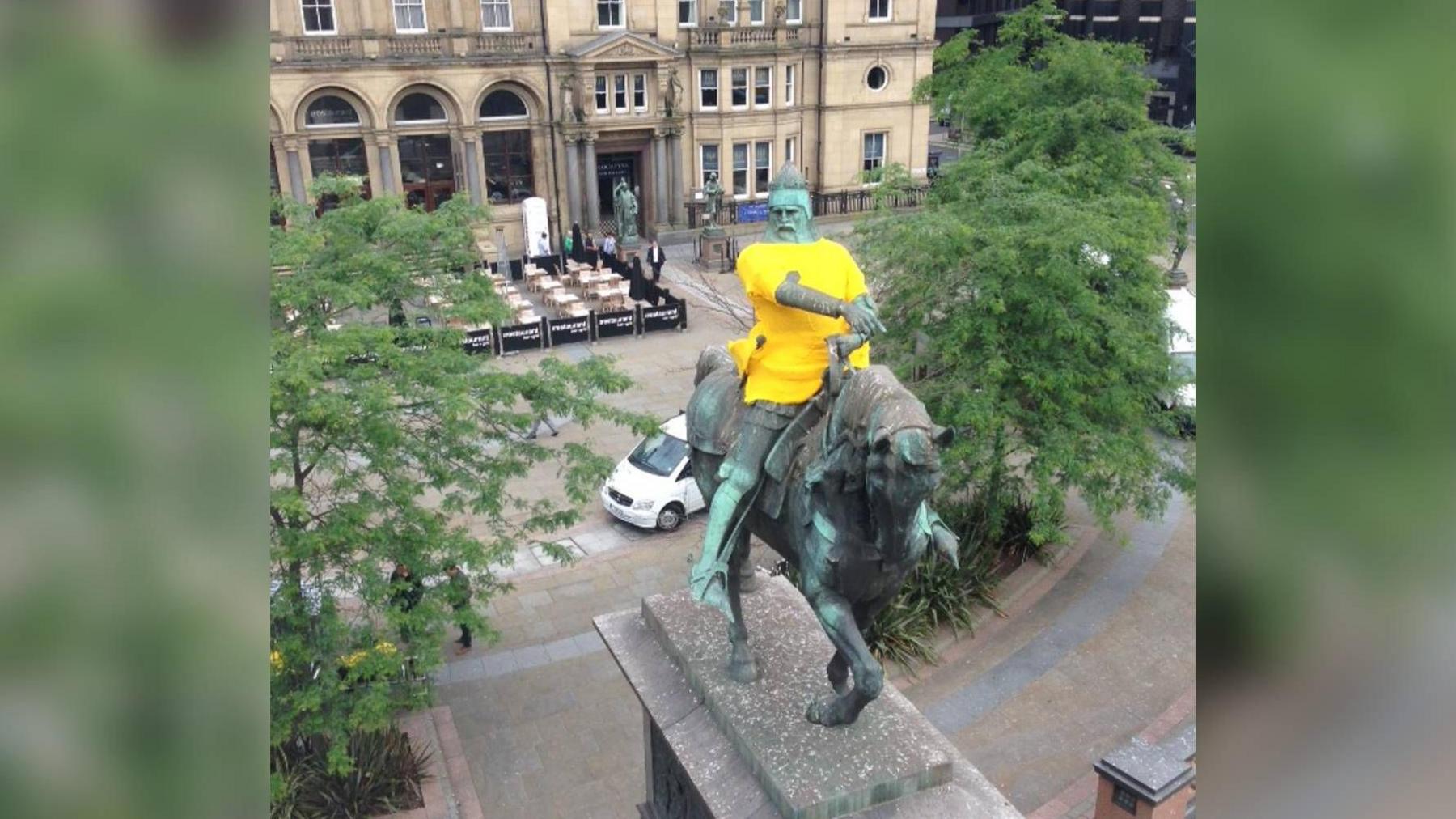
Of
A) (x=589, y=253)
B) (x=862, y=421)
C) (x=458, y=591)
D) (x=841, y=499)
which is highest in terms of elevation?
(x=862, y=421)

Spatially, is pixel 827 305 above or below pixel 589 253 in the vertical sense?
above

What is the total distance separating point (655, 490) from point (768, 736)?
30.2ft

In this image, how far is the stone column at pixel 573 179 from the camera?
33719 millimetres

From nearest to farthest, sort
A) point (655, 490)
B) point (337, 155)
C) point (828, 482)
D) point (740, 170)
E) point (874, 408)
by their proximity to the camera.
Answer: point (874, 408) → point (828, 482) → point (655, 490) → point (337, 155) → point (740, 170)

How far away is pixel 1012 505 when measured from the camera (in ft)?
48.2

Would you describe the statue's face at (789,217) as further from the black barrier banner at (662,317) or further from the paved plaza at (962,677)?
the black barrier banner at (662,317)

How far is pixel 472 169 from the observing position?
108ft

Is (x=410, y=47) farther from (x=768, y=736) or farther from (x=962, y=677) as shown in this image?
(x=768, y=736)

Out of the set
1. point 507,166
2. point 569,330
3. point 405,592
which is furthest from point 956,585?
point 507,166

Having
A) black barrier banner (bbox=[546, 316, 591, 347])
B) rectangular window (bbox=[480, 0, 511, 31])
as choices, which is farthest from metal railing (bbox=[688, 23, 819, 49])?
black barrier banner (bbox=[546, 316, 591, 347])
